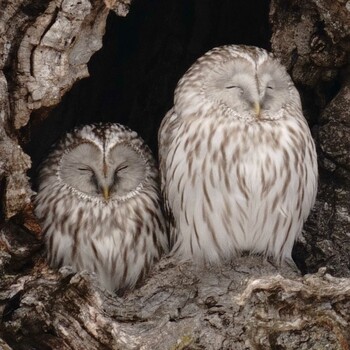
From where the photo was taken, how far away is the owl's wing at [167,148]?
5.27 metres

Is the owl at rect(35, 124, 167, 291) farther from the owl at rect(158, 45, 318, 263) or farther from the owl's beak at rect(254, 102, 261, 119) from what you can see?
the owl's beak at rect(254, 102, 261, 119)

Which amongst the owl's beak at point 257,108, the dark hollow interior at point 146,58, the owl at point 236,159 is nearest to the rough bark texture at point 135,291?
the owl at point 236,159

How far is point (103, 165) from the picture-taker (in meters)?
5.22

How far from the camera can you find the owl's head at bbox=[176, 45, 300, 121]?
5.08 metres

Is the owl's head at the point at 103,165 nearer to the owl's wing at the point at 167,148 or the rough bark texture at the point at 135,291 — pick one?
the owl's wing at the point at 167,148

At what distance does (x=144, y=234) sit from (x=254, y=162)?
78 cm

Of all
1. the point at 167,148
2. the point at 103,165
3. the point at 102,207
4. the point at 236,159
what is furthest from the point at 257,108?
the point at 102,207

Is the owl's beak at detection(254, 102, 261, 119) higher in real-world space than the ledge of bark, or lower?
higher

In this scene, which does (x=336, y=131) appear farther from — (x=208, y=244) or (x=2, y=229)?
(x=2, y=229)

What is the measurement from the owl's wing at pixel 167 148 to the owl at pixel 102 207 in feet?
0.33

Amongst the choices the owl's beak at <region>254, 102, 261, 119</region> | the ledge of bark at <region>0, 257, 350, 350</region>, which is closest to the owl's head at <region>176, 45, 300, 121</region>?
the owl's beak at <region>254, 102, 261, 119</region>

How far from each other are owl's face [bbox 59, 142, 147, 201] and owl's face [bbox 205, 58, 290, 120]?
0.59 m

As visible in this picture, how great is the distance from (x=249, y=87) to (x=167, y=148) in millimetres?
565

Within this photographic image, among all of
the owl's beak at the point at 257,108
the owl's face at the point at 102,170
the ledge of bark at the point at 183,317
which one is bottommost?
the ledge of bark at the point at 183,317
